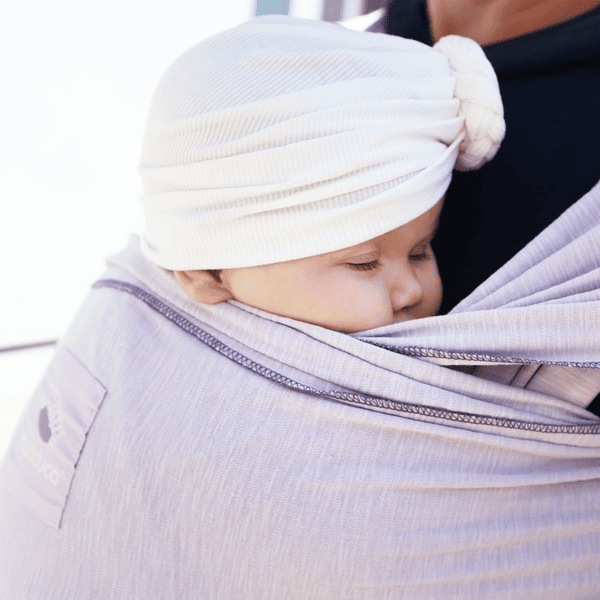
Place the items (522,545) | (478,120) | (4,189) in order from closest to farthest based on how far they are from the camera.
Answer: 1. (522,545)
2. (478,120)
3. (4,189)

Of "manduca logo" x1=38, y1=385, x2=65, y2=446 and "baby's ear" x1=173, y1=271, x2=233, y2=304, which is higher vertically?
"baby's ear" x1=173, y1=271, x2=233, y2=304

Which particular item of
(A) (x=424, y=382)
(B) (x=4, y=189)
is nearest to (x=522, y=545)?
(A) (x=424, y=382)

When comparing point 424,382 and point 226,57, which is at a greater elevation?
point 226,57

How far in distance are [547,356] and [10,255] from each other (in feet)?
4.05

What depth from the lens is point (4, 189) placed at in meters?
1.19

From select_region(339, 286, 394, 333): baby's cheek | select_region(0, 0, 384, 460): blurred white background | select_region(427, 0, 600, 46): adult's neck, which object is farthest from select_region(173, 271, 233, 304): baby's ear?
select_region(0, 0, 384, 460): blurred white background

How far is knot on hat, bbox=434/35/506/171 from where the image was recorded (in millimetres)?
572

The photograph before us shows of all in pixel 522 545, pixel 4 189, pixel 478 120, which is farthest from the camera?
pixel 4 189

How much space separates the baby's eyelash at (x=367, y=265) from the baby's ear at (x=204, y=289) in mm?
152

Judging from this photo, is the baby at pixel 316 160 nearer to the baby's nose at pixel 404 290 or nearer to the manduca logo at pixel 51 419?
the baby's nose at pixel 404 290

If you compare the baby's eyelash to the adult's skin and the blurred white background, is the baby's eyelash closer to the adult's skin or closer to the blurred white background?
the adult's skin

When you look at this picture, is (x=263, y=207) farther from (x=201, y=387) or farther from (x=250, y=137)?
(x=201, y=387)

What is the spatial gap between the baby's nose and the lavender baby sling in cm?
5

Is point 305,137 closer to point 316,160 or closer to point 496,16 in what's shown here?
point 316,160
